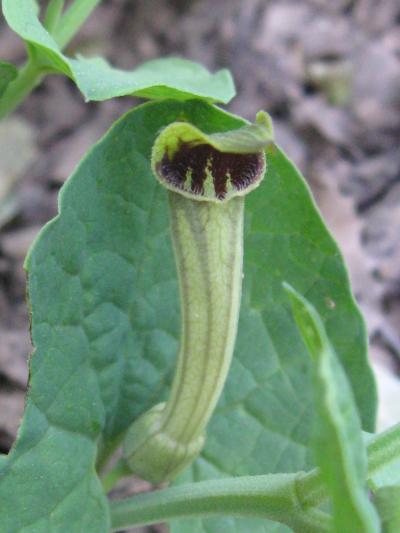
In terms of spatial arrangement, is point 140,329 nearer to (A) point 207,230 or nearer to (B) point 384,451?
(A) point 207,230

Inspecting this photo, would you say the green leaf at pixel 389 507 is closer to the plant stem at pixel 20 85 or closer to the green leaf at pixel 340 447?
the green leaf at pixel 340 447

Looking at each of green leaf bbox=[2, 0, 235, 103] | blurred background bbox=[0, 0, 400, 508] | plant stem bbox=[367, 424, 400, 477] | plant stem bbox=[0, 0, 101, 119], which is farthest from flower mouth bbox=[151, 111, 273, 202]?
blurred background bbox=[0, 0, 400, 508]

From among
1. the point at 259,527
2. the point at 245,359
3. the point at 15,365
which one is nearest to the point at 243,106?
the point at 15,365

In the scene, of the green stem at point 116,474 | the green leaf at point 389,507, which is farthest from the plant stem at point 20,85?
the green leaf at point 389,507

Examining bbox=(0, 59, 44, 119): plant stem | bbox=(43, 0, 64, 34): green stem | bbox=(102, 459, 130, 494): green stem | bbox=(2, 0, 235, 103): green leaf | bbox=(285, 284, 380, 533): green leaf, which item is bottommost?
bbox=(102, 459, 130, 494): green stem

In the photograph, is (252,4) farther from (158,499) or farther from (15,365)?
(158,499)

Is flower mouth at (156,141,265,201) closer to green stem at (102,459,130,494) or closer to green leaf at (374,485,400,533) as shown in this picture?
green leaf at (374,485,400,533)
